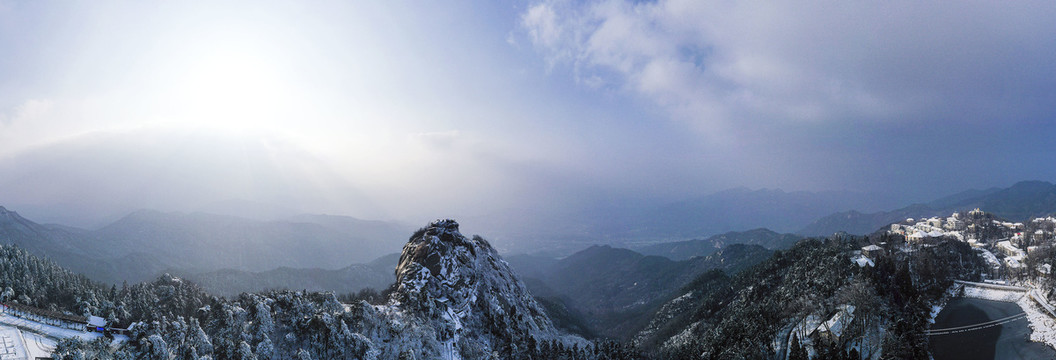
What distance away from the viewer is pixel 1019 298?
92000 mm

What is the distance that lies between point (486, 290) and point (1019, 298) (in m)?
121

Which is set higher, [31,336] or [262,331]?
[31,336]

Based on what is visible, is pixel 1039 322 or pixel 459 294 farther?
pixel 459 294

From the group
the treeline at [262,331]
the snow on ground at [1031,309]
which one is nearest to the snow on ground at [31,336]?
the treeline at [262,331]

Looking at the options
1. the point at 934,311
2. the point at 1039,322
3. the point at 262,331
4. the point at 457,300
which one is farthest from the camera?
the point at 934,311

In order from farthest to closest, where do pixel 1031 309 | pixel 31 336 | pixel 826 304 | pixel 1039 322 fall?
1. pixel 1031 309
2. pixel 1039 322
3. pixel 826 304
4. pixel 31 336

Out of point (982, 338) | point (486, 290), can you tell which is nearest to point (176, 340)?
point (486, 290)

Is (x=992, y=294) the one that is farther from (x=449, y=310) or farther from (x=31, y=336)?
(x=31, y=336)

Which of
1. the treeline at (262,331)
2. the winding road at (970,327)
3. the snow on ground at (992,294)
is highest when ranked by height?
the treeline at (262,331)

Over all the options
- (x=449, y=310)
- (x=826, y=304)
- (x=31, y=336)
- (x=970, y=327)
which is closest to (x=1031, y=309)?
(x=970, y=327)

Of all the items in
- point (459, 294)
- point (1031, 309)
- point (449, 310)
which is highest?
point (459, 294)

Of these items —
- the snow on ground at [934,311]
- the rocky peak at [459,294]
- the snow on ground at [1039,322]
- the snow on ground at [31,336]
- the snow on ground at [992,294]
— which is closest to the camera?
the snow on ground at [31,336]

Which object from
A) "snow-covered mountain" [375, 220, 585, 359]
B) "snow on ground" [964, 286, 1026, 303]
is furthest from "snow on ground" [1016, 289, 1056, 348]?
"snow-covered mountain" [375, 220, 585, 359]

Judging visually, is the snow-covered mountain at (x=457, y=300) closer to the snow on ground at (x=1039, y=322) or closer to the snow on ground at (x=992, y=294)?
the snow on ground at (x=1039, y=322)
